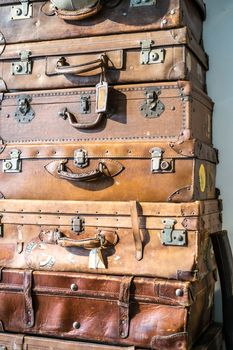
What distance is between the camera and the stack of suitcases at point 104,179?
2.09 m

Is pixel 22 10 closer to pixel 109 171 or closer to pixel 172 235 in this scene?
pixel 109 171

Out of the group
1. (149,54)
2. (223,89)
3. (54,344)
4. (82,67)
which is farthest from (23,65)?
(54,344)

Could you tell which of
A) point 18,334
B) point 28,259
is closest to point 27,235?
point 28,259

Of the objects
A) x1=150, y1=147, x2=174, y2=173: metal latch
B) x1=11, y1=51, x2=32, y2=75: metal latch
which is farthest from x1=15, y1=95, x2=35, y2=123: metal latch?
x1=150, y1=147, x2=174, y2=173: metal latch

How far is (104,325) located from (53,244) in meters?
0.44

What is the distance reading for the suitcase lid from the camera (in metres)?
2.02

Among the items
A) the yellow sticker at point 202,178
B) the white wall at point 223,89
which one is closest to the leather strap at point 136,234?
the yellow sticker at point 202,178

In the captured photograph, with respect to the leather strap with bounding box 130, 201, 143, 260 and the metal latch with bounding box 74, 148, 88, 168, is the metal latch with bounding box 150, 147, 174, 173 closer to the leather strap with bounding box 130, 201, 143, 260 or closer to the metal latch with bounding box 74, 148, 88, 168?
the leather strap with bounding box 130, 201, 143, 260

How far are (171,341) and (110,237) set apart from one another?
0.51m

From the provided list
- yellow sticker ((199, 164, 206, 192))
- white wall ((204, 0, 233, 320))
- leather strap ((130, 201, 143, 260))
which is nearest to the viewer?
leather strap ((130, 201, 143, 260))

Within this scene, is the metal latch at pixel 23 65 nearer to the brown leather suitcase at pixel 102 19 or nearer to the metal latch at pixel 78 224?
the brown leather suitcase at pixel 102 19

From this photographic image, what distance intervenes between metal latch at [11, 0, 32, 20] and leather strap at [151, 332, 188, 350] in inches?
65.1

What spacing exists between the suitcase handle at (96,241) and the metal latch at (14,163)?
44 centimetres

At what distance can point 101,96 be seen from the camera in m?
2.18
